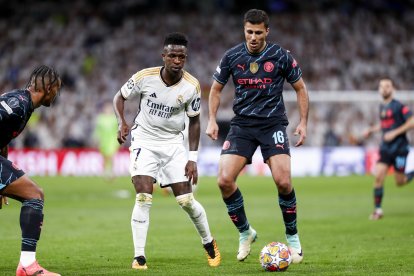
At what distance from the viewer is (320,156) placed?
35125 millimetres

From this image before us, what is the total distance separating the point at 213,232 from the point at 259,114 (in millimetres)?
4802

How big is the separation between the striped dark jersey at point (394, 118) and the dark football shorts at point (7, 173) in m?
10.7

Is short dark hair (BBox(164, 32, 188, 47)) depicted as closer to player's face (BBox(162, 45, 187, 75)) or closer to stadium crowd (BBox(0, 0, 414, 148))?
player's face (BBox(162, 45, 187, 75))

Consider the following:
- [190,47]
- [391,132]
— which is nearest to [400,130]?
[391,132]

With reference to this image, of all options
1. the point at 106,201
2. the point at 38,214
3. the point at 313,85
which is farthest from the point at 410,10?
the point at 38,214

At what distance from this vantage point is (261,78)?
412 inches

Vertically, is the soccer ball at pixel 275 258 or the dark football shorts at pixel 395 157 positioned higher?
the dark football shorts at pixel 395 157

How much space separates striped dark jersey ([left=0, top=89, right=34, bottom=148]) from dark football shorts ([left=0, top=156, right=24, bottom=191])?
10.9 inches

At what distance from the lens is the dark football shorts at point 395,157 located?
1772 cm

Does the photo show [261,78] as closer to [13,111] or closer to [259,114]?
[259,114]

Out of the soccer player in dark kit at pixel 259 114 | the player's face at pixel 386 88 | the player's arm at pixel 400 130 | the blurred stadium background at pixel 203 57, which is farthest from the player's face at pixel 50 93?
the blurred stadium background at pixel 203 57

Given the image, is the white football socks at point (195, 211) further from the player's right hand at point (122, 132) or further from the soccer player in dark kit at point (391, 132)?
the soccer player in dark kit at point (391, 132)

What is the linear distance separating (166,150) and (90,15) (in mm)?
35991

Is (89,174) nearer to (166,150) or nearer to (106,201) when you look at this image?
(106,201)
